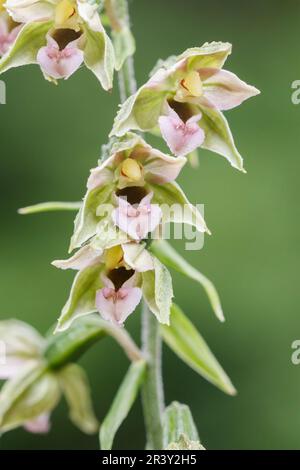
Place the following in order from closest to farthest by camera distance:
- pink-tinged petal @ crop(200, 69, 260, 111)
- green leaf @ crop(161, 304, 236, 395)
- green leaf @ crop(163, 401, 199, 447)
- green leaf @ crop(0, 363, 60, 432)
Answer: pink-tinged petal @ crop(200, 69, 260, 111) < green leaf @ crop(163, 401, 199, 447) < green leaf @ crop(161, 304, 236, 395) < green leaf @ crop(0, 363, 60, 432)

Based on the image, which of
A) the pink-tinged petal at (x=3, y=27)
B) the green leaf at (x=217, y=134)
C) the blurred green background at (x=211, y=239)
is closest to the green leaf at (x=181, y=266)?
the green leaf at (x=217, y=134)

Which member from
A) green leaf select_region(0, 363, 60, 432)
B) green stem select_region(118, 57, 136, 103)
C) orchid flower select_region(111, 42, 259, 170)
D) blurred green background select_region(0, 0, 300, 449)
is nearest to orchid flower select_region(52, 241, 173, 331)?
orchid flower select_region(111, 42, 259, 170)

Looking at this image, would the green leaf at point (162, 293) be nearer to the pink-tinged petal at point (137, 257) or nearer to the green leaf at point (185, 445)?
the pink-tinged petal at point (137, 257)

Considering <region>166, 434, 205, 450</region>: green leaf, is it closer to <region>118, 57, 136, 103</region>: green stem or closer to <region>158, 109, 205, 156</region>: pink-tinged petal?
<region>158, 109, 205, 156</region>: pink-tinged petal

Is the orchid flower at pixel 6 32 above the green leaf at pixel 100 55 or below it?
above
